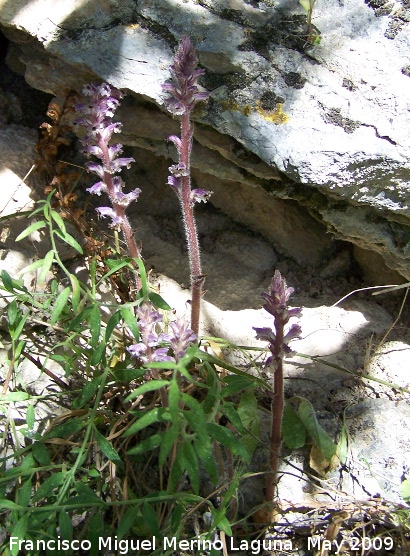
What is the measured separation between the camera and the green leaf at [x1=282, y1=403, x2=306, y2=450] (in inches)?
105

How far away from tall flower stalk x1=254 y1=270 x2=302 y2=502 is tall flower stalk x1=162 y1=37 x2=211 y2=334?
56 cm

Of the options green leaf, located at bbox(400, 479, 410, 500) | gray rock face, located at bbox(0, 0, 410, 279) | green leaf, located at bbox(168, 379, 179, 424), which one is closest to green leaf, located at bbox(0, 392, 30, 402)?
green leaf, located at bbox(168, 379, 179, 424)

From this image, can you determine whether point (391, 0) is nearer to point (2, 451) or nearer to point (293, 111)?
point (293, 111)

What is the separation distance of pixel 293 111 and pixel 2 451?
2.17 meters

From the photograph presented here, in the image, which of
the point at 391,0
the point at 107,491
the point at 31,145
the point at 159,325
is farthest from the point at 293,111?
the point at 107,491

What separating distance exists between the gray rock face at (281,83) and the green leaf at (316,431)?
3.15 feet

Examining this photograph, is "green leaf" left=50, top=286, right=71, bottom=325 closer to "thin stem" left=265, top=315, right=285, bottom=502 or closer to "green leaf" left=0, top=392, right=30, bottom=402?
"green leaf" left=0, top=392, right=30, bottom=402

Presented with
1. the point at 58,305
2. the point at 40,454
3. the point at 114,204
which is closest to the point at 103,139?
the point at 114,204

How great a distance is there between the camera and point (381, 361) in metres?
3.09

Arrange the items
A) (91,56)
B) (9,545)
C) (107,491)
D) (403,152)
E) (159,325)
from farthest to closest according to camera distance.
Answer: (159,325)
(91,56)
(403,152)
(107,491)
(9,545)

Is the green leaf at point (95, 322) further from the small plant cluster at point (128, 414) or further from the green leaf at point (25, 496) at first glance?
the green leaf at point (25, 496)

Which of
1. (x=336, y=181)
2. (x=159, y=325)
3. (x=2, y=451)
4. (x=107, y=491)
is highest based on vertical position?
(x=336, y=181)

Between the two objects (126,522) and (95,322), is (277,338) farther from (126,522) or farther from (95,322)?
(126,522)

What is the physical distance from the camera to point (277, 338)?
85.0 inches
